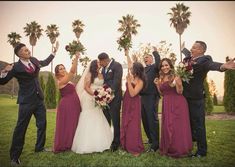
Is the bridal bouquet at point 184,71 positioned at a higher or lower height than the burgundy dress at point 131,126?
higher

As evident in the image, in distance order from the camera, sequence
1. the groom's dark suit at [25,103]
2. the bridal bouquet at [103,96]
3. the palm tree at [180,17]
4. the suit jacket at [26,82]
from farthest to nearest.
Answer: the palm tree at [180,17] → the bridal bouquet at [103,96] → the suit jacket at [26,82] → the groom's dark suit at [25,103]

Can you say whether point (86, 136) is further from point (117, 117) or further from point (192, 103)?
point (192, 103)

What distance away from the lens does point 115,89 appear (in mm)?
7133

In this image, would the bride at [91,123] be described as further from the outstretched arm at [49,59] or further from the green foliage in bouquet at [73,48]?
the outstretched arm at [49,59]

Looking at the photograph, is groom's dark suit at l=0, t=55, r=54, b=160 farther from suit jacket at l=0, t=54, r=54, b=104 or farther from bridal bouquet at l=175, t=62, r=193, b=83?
bridal bouquet at l=175, t=62, r=193, b=83

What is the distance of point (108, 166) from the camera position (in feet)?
18.8

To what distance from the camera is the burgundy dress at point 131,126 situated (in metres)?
6.89

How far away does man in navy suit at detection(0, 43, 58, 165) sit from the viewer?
6.48 metres

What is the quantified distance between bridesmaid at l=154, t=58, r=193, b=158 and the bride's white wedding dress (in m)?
1.67

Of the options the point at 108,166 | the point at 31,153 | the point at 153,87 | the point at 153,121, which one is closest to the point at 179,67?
the point at 153,87

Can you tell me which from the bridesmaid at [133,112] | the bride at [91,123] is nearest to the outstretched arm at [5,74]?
the bride at [91,123]

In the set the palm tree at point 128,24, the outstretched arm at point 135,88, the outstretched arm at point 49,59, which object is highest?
the palm tree at point 128,24

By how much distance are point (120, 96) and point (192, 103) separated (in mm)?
2023

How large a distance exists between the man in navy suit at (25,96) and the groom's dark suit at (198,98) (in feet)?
13.6
